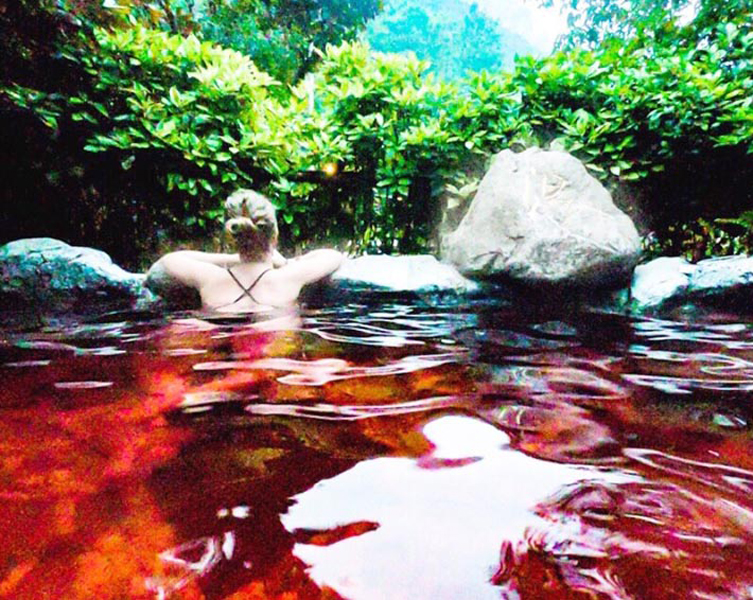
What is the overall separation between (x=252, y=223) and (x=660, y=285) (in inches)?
135

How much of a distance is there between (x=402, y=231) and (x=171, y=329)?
3.74 metres

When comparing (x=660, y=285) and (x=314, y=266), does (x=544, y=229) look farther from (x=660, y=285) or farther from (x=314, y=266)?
(x=314, y=266)

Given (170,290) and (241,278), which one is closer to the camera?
(241,278)

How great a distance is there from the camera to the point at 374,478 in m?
1.02

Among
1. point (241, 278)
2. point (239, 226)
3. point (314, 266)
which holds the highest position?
point (239, 226)

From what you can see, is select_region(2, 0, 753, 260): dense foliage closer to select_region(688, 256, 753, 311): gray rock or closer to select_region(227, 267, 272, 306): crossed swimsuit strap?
select_region(688, 256, 753, 311): gray rock

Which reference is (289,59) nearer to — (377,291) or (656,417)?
(377,291)

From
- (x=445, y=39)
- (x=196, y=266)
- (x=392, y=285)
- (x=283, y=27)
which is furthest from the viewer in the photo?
(x=445, y=39)

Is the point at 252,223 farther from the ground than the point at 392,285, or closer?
farther from the ground

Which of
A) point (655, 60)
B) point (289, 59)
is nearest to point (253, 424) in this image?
point (655, 60)

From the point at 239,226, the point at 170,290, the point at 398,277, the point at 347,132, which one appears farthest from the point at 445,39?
the point at 239,226

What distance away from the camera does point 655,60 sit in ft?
17.2

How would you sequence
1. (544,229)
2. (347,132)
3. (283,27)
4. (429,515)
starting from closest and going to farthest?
(429,515) < (544,229) < (347,132) < (283,27)

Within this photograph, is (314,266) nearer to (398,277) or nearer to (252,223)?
(252,223)
